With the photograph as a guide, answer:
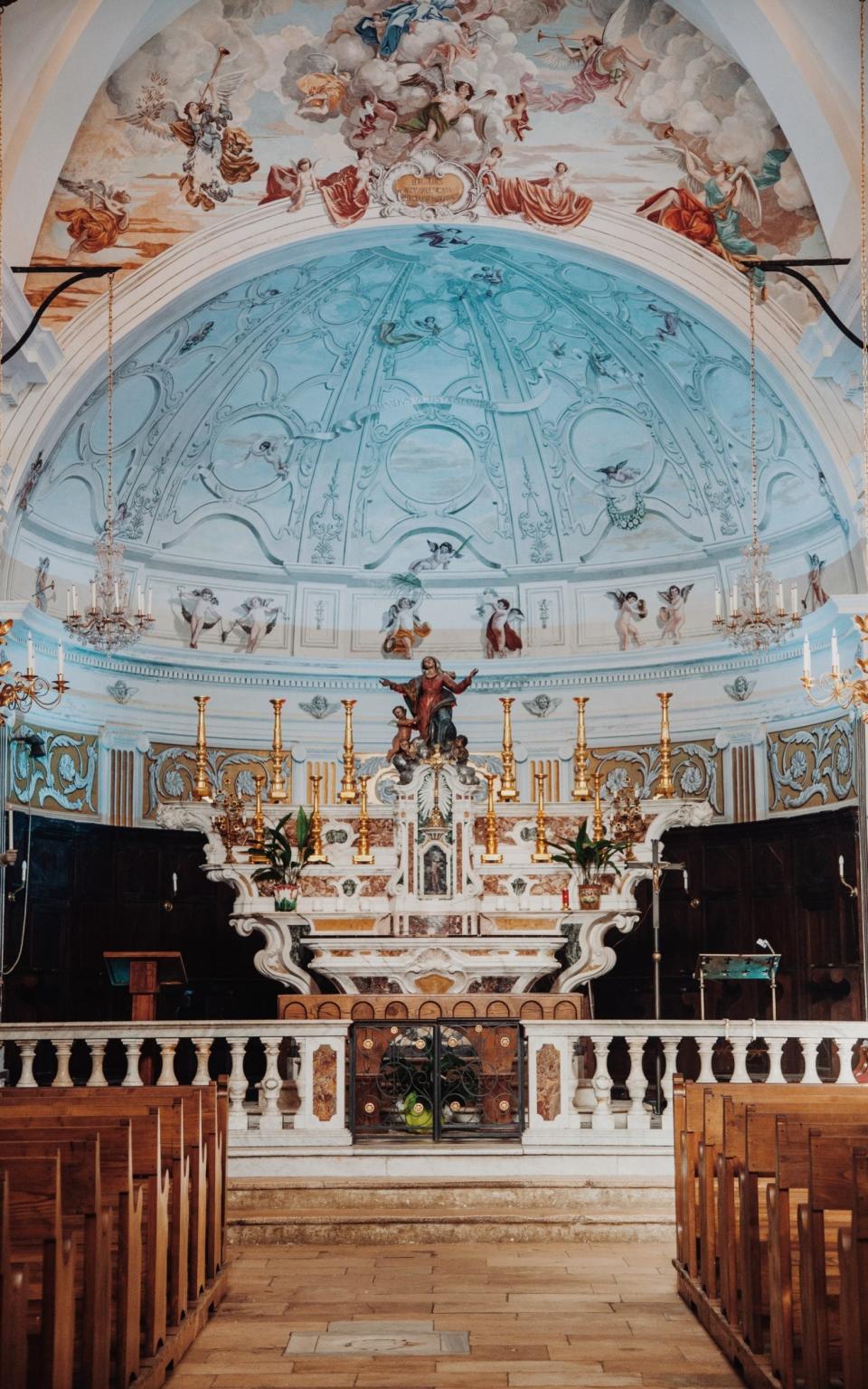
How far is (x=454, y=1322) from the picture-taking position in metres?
7.75

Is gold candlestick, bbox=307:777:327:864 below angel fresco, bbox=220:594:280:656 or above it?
below

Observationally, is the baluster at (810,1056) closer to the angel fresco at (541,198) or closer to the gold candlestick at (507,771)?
the gold candlestick at (507,771)

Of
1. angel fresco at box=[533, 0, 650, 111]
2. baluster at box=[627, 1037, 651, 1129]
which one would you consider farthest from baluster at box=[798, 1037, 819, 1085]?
angel fresco at box=[533, 0, 650, 111]

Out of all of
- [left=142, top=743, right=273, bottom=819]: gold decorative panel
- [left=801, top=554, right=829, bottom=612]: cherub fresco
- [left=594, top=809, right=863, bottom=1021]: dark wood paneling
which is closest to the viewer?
[left=594, top=809, right=863, bottom=1021]: dark wood paneling

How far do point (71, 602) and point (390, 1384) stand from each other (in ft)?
32.2

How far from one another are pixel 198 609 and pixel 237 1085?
858cm

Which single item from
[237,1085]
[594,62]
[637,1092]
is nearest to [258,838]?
[237,1085]

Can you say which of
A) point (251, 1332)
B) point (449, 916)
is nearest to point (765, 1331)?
point (251, 1332)

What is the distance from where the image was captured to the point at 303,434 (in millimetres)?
18844

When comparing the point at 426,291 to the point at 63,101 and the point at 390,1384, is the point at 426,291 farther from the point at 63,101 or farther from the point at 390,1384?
→ the point at 390,1384

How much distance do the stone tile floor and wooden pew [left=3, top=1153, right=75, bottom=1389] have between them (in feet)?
5.79

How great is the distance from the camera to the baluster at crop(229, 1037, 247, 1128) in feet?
36.7

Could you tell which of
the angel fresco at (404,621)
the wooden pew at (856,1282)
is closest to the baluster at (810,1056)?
the wooden pew at (856,1282)

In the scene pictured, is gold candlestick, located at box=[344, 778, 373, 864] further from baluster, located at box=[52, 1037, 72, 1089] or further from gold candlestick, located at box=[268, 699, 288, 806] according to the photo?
baluster, located at box=[52, 1037, 72, 1089]
